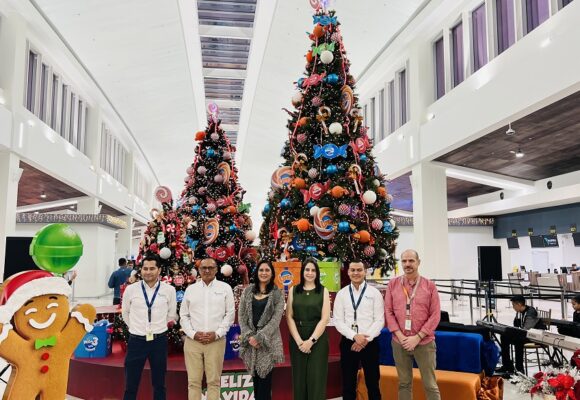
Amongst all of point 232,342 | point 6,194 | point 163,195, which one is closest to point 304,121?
point 163,195

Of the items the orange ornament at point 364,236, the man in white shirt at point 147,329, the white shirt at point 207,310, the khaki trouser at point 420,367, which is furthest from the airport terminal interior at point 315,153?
the white shirt at point 207,310

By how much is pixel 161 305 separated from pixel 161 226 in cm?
168

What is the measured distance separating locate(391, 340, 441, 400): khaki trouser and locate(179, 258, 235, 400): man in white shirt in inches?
55.7

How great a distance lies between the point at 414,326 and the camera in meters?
3.83

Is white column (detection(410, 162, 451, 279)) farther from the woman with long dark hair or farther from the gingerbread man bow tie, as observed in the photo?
the gingerbread man bow tie

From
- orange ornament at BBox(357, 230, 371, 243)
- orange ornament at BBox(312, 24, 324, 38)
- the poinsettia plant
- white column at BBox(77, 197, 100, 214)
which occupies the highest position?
orange ornament at BBox(312, 24, 324, 38)

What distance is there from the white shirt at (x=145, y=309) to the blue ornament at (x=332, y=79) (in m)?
3.71

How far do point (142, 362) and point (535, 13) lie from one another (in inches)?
346

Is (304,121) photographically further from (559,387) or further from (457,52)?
(457,52)

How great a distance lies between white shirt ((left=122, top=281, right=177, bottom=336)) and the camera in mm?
3814

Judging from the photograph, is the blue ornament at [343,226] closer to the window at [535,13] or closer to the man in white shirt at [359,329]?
the man in white shirt at [359,329]

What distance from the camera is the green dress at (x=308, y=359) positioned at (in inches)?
150

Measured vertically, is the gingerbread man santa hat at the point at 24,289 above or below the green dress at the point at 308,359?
above

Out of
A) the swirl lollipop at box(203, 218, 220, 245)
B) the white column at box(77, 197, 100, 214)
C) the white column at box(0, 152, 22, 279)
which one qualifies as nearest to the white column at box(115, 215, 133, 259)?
the white column at box(77, 197, 100, 214)
